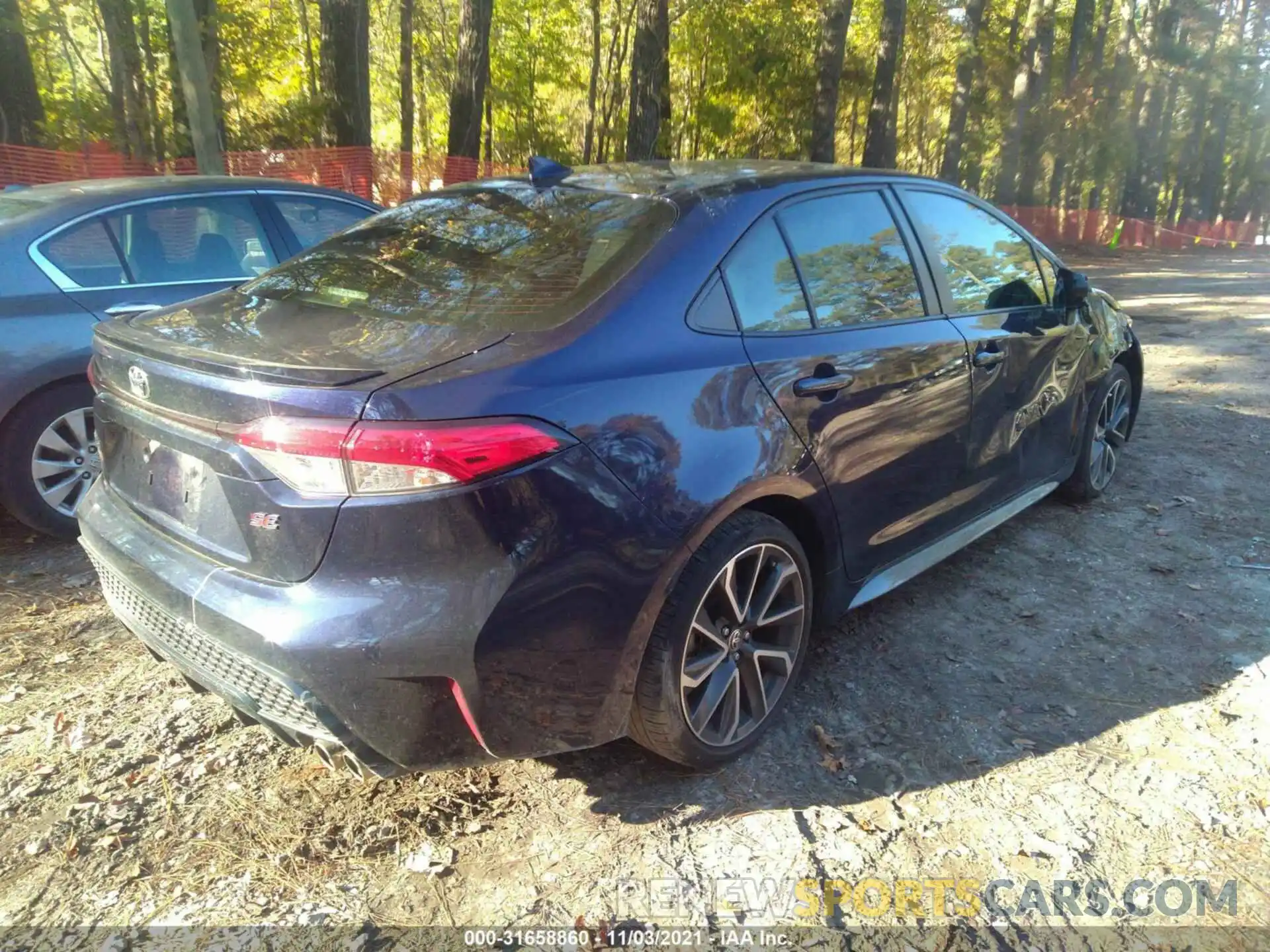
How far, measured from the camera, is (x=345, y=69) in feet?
41.2

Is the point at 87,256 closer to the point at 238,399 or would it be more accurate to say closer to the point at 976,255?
the point at 238,399

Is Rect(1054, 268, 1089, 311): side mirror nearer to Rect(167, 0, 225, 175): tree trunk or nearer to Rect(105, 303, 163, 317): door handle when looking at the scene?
Rect(105, 303, 163, 317): door handle

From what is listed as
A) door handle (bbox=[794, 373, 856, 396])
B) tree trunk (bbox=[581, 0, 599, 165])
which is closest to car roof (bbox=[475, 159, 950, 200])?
door handle (bbox=[794, 373, 856, 396])

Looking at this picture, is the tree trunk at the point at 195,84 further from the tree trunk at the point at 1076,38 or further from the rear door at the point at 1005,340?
the tree trunk at the point at 1076,38

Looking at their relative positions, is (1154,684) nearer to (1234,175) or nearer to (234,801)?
(234,801)

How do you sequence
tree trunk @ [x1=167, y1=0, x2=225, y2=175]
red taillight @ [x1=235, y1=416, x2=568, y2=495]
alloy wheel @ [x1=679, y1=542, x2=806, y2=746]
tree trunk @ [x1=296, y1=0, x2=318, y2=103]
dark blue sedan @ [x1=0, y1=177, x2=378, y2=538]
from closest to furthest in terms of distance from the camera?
1. red taillight @ [x1=235, y1=416, x2=568, y2=495]
2. alloy wheel @ [x1=679, y1=542, x2=806, y2=746]
3. dark blue sedan @ [x1=0, y1=177, x2=378, y2=538]
4. tree trunk @ [x1=167, y1=0, x2=225, y2=175]
5. tree trunk @ [x1=296, y1=0, x2=318, y2=103]

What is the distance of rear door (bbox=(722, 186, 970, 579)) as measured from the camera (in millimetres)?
2742

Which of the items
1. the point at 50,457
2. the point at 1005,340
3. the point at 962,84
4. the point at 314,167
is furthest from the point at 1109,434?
the point at 962,84

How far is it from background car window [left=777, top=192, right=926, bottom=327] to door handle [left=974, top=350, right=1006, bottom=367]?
0.34m

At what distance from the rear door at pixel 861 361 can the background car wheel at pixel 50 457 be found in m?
3.08

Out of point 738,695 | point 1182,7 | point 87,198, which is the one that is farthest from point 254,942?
point 1182,7

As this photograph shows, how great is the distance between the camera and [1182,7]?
32.3m

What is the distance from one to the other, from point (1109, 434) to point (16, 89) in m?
12.5

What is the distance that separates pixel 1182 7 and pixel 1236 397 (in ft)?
109
